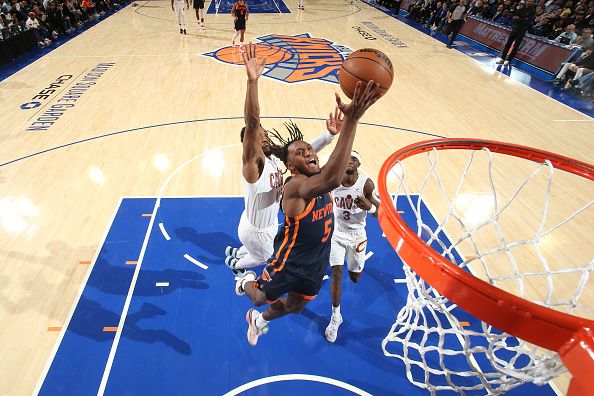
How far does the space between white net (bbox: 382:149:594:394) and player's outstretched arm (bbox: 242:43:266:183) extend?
3.75 ft

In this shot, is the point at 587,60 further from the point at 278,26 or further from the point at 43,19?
the point at 43,19

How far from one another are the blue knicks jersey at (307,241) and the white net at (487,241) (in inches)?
24.6

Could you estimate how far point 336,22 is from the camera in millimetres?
15594

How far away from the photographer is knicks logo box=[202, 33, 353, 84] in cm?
981

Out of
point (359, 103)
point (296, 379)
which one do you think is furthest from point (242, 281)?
point (359, 103)

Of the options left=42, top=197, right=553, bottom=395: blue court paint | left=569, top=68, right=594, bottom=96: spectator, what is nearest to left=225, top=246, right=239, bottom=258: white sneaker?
left=42, top=197, right=553, bottom=395: blue court paint

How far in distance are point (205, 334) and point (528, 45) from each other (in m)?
13.1

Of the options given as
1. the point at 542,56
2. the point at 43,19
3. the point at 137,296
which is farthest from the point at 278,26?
the point at 137,296

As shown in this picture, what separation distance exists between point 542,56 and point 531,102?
3330 millimetres

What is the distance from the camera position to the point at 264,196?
3.21 m

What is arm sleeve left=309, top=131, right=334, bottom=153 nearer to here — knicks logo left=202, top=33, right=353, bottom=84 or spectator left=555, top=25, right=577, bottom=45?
knicks logo left=202, top=33, right=353, bottom=84

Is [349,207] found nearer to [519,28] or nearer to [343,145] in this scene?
[343,145]

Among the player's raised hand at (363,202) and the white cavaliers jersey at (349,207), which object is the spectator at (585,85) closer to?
the white cavaliers jersey at (349,207)

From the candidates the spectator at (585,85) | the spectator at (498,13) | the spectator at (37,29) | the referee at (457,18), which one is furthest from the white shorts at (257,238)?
the spectator at (498,13)
